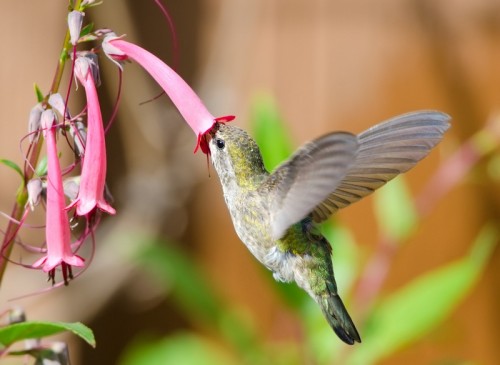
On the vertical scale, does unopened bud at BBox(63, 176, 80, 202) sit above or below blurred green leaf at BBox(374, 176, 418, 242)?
above

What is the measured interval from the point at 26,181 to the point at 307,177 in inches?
15.9

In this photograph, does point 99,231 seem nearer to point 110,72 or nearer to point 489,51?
point 110,72

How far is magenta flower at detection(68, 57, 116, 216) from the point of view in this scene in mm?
1197

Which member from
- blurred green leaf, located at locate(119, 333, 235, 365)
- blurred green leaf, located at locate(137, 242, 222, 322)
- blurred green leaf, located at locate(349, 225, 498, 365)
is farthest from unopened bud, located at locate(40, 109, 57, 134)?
blurred green leaf, located at locate(119, 333, 235, 365)

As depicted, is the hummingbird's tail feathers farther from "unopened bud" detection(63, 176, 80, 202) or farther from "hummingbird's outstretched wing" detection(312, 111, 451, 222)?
"unopened bud" detection(63, 176, 80, 202)

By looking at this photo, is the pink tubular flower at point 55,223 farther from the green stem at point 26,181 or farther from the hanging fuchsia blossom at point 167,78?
the hanging fuchsia blossom at point 167,78

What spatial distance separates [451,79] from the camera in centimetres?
361

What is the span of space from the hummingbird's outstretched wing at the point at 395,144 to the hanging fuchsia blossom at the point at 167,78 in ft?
0.93

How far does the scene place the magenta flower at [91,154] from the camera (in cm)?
120

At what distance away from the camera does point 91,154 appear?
1.21 meters

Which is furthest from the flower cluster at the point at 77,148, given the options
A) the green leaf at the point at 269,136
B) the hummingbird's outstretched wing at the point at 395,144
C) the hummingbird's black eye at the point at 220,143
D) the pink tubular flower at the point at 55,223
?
the green leaf at the point at 269,136

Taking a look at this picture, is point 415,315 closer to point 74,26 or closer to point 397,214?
point 397,214

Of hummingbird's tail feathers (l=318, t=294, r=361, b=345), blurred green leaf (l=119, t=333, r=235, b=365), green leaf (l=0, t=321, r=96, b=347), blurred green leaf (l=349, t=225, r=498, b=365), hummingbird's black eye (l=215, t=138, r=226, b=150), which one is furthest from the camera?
blurred green leaf (l=119, t=333, r=235, b=365)

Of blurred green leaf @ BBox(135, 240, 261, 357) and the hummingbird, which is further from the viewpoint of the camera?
blurred green leaf @ BBox(135, 240, 261, 357)
